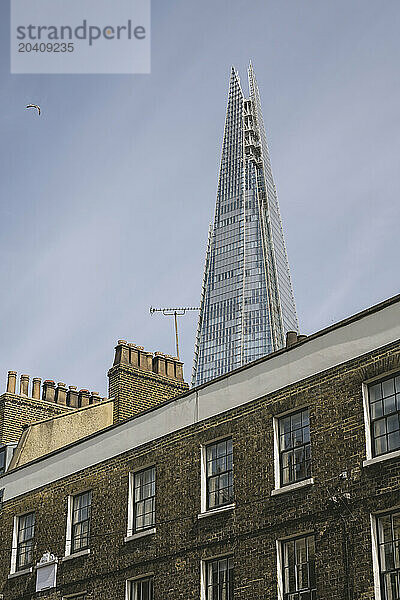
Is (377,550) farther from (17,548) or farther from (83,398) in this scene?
(83,398)

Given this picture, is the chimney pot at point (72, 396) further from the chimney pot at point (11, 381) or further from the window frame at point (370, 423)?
the window frame at point (370, 423)

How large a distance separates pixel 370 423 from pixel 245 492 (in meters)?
4.46

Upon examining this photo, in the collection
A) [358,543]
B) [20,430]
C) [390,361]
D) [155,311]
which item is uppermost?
[155,311]

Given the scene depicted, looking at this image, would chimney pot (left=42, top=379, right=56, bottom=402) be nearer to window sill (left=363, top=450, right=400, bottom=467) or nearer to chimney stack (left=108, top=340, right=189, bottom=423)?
chimney stack (left=108, top=340, right=189, bottom=423)

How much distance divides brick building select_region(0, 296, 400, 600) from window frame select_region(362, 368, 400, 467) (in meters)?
0.03

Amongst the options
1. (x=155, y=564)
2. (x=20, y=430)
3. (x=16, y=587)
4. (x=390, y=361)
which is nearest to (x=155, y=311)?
(x=20, y=430)

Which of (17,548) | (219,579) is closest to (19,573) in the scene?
(17,548)

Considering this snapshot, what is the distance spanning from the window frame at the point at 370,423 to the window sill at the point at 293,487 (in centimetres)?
180

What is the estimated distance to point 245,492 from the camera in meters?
26.4

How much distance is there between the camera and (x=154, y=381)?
132ft

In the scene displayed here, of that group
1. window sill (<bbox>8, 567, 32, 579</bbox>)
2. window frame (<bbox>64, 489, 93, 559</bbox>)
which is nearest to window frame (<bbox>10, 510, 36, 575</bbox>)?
window sill (<bbox>8, 567, 32, 579</bbox>)

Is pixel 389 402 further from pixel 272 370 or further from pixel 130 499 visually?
pixel 130 499

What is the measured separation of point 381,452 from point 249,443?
4.61m

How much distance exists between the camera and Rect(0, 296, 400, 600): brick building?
23109 mm
